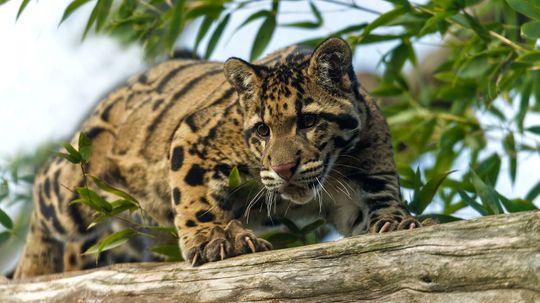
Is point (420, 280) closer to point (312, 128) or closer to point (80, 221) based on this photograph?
point (312, 128)

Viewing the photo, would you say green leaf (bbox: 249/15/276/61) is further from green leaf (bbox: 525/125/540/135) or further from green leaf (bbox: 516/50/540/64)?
green leaf (bbox: 525/125/540/135)

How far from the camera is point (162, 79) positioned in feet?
23.8

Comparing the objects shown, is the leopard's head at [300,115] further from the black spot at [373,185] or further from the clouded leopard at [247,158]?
the black spot at [373,185]

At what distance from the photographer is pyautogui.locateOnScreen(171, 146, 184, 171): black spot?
6.07 m

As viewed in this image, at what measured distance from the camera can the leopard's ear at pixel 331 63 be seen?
18.2 ft

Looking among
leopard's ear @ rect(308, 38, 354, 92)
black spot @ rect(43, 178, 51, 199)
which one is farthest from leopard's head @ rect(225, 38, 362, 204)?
black spot @ rect(43, 178, 51, 199)

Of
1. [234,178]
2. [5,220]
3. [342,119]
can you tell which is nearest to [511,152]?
[342,119]

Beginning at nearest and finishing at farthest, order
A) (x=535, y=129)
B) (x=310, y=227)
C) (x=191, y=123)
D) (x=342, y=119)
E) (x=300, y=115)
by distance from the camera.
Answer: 1. (x=300, y=115)
2. (x=342, y=119)
3. (x=310, y=227)
4. (x=191, y=123)
5. (x=535, y=129)

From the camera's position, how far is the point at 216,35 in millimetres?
7043

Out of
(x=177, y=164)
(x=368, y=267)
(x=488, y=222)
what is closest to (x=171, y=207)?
(x=177, y=164)

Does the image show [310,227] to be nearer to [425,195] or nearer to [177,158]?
[425,195]

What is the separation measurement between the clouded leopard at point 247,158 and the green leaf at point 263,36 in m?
0.16

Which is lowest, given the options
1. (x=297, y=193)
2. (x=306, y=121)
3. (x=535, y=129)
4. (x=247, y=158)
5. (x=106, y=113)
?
(x=535, y=129)

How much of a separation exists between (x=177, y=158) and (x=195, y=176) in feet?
0.80
